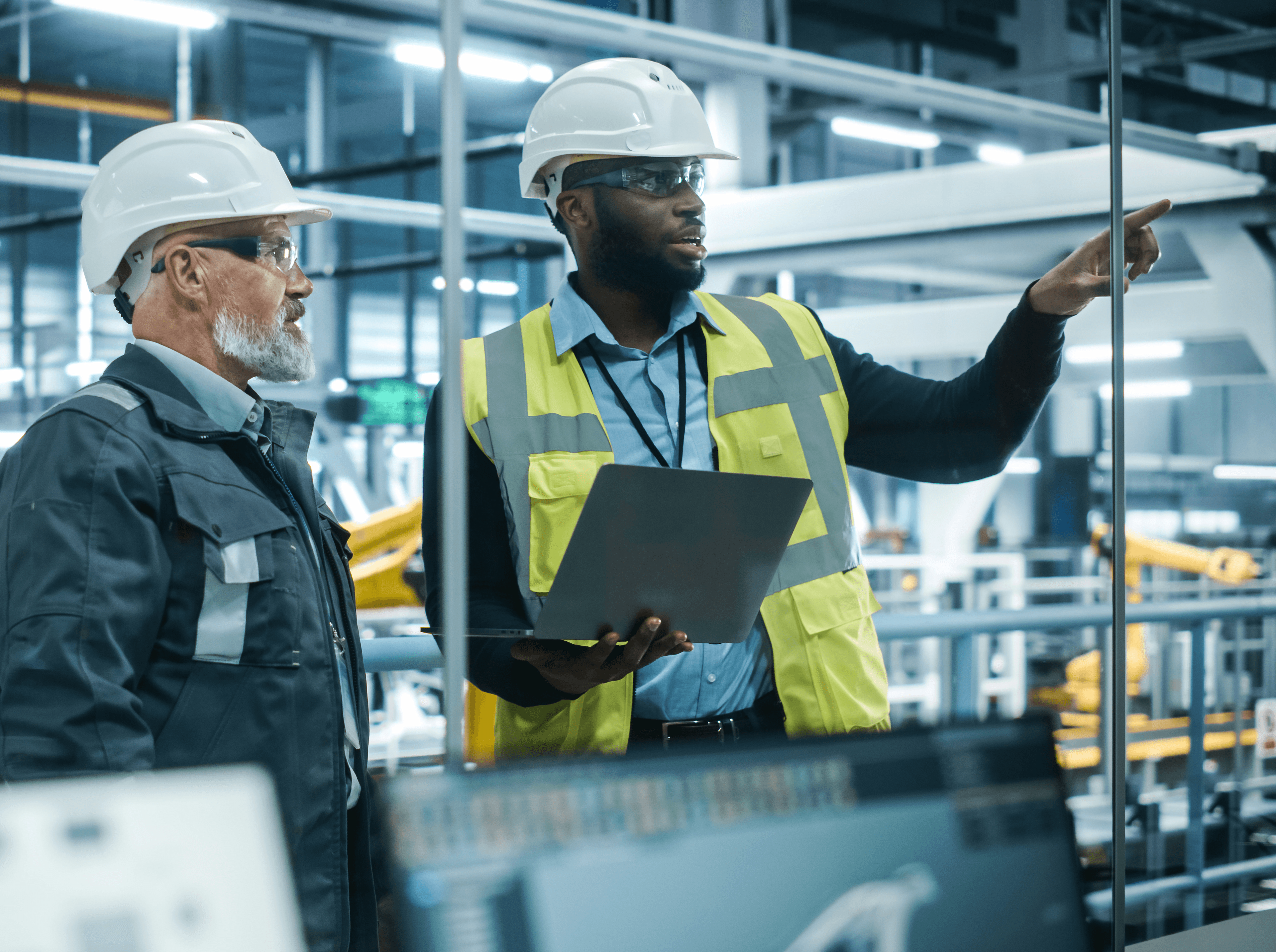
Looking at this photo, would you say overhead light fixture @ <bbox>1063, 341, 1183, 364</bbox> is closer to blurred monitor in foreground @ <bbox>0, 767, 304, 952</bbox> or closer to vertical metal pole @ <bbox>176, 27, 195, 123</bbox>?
blurred monitor in foreground @ <bbox>0, 767, 304, 952</bbox>

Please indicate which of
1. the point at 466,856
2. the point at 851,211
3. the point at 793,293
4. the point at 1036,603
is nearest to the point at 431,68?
the point at 793,293

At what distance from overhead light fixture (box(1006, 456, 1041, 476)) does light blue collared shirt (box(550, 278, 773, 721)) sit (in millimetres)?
504

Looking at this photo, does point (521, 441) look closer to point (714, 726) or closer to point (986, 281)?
point (714, 726)

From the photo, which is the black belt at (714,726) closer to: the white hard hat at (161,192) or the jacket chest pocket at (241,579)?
the jacket chest pocket at (241,579)

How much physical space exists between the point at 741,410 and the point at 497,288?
75.6 inches

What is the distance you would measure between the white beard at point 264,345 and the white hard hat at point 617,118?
1.45 feet

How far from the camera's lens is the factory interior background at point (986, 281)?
2.44 meters

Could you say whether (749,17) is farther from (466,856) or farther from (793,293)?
(466,856)

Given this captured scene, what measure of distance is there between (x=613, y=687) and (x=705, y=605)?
0.92ft

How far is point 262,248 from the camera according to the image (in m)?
1.69

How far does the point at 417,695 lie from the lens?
6637 mm

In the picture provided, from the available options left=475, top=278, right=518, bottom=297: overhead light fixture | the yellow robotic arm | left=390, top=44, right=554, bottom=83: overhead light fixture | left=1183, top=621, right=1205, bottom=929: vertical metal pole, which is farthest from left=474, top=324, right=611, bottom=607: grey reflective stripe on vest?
the yellow robotic arm

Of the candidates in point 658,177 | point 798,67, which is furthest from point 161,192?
point 798,67

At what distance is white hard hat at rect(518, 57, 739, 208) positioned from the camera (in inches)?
70.3
